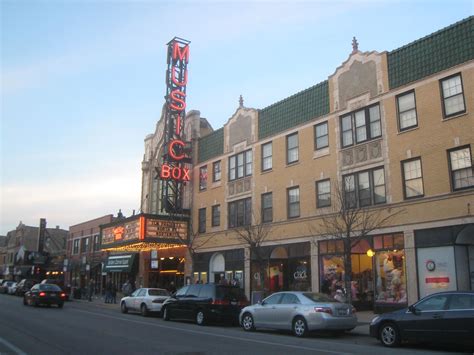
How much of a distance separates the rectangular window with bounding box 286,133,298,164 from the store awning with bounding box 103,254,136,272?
18450mm

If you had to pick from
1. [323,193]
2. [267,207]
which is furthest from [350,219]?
[267,207]

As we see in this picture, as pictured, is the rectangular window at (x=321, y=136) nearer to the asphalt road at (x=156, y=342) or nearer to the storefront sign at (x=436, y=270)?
the storefront sign at (x=436, y=270)

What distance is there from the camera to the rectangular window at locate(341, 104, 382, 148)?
79.4 ft

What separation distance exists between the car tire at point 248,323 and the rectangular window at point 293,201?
33.9ft

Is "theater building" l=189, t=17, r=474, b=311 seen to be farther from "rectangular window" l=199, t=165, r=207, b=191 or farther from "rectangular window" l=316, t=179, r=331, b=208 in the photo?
"rectangular window" l=199, t=165, r=207, b=191

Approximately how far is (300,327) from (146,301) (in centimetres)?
1120

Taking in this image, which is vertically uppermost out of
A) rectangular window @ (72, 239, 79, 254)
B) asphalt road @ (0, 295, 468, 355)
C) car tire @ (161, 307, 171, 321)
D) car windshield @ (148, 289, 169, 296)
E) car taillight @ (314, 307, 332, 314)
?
rectangular window @ (72, 239, 79, 254)

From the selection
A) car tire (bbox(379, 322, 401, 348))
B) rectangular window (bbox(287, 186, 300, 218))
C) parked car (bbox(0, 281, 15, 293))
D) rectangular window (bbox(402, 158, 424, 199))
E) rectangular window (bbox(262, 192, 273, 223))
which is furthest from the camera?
parked car (bbox(0, 281, 15, 293))

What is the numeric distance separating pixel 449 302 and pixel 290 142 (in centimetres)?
1735

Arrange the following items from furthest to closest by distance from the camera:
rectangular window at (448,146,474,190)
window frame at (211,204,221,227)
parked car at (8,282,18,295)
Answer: parked car at (8,282,18,295), window frame at (211,204,221,227), rectangular window at (448,146,474,190)

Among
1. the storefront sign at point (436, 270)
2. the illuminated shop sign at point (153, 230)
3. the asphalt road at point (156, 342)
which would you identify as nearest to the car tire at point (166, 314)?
the asphalt road at point (156, 342)

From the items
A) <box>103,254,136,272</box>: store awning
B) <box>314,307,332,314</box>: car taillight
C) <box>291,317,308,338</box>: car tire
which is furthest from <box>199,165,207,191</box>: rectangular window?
<box>314,307,332,314</box>: car taillight

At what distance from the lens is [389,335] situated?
13602 millimetres

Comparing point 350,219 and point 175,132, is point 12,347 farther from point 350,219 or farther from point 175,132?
Answer: point 175,132
